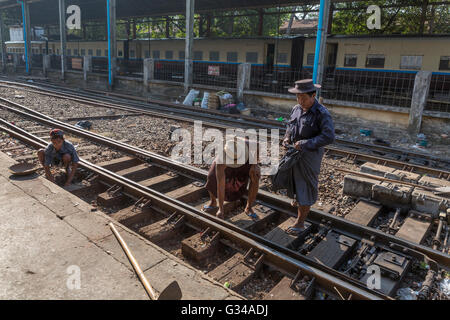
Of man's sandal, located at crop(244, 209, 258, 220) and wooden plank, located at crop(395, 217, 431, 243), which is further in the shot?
man's sandal, located at crop(244, 209, 258, 220)

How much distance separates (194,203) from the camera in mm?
5465

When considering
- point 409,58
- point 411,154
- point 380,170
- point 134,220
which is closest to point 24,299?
point 134,220

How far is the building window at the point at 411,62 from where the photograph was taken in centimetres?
1511

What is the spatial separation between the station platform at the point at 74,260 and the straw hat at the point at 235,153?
147 cm

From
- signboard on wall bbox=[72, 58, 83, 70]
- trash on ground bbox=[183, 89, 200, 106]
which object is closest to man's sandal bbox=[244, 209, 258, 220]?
trash on ground bbox=[183, 89, 200, 106]

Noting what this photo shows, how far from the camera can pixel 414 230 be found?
4.56 meters

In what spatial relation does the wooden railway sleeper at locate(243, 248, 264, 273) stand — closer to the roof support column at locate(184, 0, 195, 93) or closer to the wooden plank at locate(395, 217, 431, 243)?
the wooden plank at locate(395, 217, 431, 243)

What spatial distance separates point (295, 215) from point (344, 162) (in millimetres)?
3779

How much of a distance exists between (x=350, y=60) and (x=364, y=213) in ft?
46.1

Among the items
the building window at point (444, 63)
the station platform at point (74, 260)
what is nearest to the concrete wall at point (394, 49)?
the building window at point (444, 63)

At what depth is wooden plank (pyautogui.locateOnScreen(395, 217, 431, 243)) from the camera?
4.38 metres

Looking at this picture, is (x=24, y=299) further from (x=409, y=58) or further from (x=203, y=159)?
(x=409, y=58)

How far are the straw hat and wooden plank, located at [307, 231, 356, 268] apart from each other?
1.46 meters
